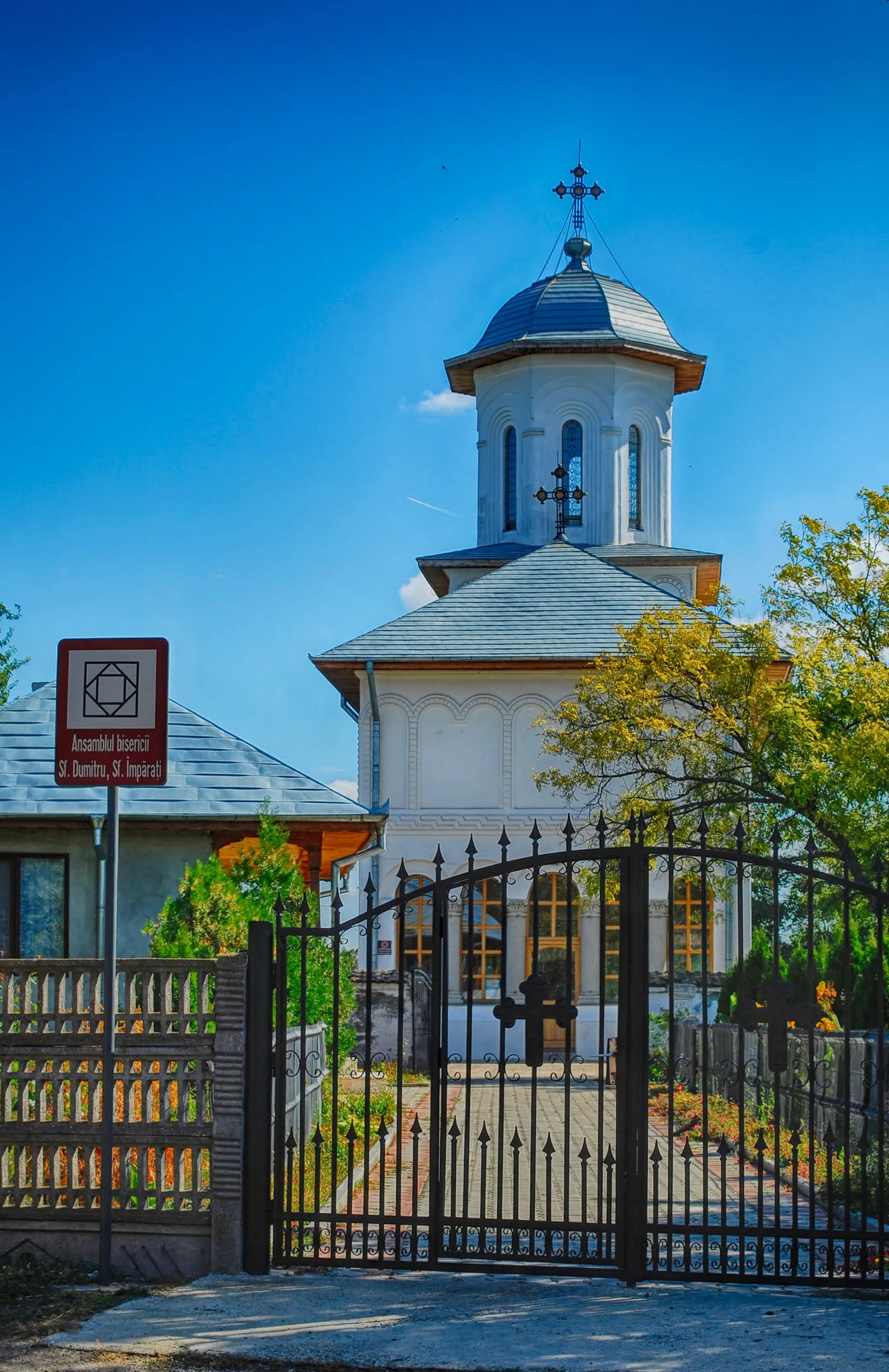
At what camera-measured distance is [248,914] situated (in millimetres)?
12688

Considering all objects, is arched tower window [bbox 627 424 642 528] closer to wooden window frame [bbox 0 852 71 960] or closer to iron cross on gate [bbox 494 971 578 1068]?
wooden window frame [bbox 0 852 71 960]

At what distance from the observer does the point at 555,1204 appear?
11.4 metres

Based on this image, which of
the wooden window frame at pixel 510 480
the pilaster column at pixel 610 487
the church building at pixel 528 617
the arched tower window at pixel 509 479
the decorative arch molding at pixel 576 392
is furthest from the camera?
the arched tower window at pixel 509 479

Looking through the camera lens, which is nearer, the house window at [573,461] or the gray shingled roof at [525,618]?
the gray shingled roof at [525,618]

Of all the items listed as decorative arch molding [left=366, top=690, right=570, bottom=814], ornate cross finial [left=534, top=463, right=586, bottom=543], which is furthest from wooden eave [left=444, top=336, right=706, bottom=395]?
decorative arch molding [left=366, top=690, right=570, bottom=814]

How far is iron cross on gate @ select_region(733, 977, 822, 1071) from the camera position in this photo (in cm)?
819

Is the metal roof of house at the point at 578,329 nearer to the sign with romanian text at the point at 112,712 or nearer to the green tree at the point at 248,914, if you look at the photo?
the green tree at the point at 248,914

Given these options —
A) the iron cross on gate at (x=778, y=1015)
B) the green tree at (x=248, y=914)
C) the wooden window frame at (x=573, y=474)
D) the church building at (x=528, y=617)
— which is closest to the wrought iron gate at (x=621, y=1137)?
the iron cross on gate at (x=778, y=1015)

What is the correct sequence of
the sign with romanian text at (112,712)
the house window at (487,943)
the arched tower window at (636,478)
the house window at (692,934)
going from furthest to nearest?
the arched tower window at (636,478), the house window at (487,943), the house window at (692,934), the sign with romanian text at (112,712)

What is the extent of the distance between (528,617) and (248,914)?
67.1ft

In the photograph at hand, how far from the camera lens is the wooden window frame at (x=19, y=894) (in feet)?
54.9

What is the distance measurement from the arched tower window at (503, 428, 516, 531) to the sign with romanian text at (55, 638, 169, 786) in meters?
33.1

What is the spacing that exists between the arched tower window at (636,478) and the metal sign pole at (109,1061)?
3369 cm

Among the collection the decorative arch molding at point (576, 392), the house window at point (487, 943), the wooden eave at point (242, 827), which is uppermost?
the decorative arch molding at point (576, 392)
